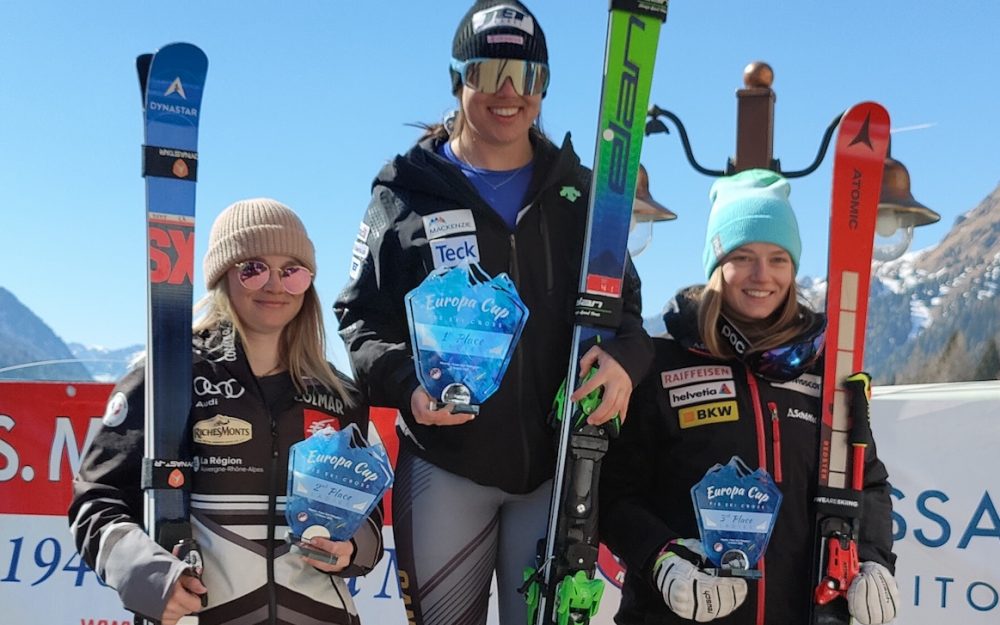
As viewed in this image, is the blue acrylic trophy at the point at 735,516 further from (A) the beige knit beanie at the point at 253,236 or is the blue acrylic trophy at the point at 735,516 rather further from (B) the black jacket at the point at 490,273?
(A) the beige knit beanie at the point at 253,236

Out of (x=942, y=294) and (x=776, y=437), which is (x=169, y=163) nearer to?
(x=776, y=437)

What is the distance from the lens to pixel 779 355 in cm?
254

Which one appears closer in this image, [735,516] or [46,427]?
[735,516]

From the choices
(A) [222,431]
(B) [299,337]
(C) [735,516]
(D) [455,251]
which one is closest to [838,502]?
(C) [735,516]

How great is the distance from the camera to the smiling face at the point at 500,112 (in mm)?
2449

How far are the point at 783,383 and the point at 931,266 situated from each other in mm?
199182

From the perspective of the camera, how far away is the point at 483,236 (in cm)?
242

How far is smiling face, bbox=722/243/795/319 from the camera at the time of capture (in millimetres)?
2596

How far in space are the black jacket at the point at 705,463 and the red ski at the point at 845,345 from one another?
0.13ft

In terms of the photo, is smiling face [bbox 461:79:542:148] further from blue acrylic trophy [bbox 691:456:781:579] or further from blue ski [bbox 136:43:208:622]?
blue acrylic trophy [bbox 691:456:781:579]

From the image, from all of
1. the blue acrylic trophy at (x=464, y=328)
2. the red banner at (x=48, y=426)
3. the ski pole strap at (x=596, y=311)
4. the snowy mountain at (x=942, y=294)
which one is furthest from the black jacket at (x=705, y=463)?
the snowy mountain at (x=942, y=294)

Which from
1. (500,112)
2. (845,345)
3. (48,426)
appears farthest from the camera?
(48,426)

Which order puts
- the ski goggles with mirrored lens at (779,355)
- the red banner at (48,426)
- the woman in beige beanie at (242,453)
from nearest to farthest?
the woman in beige beanie at (242,453) < the ski goggles with mirrored lens at (779,355) < the red banner at (48,426)

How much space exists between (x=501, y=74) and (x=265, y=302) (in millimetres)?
785
